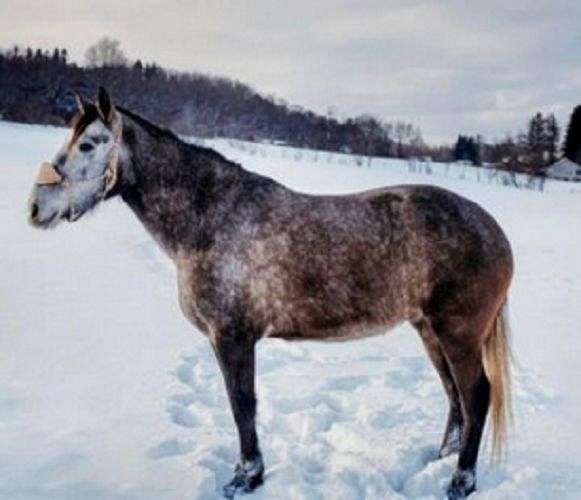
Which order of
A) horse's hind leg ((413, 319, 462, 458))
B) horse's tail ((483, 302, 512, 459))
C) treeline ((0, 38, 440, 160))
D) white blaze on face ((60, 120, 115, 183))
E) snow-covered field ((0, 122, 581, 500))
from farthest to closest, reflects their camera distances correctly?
treeline ((0, 38, 440, 160)) < horse's hind leg ((413, 319, 462, 458)) < horse's tail ((483, 302, 512, 459)) < snow-covered field ((0, 122, 581, 500)) < white blaze on face ((60, 120, 115, 183))

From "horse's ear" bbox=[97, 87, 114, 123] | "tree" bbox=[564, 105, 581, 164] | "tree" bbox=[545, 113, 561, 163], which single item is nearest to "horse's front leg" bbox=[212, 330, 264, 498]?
"horse's ear" bbox=[97, 87, 114, 123]

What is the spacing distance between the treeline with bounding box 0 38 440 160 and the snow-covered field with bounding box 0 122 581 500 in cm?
3885

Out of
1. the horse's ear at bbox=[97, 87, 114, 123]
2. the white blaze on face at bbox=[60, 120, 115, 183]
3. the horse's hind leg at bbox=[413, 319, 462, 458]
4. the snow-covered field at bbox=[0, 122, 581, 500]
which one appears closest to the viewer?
the horse's ear at bbox=[97, 87, 114, 123]

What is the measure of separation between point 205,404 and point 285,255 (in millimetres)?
1605

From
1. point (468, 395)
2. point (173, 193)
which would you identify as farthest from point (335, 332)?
point (173, 193)

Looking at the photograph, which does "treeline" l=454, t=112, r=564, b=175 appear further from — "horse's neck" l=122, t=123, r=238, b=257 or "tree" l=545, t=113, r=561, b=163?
"horse's neck" l=122, t=123, r=238, b=257

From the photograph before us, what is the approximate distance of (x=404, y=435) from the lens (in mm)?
4312

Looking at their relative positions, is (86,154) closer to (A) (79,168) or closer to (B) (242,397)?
(A) (79,168)

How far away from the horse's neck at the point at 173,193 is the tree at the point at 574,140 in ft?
217

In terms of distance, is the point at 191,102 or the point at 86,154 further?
the point at 191,102

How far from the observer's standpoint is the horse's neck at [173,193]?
3691mm

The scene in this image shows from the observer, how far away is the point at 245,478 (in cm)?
362

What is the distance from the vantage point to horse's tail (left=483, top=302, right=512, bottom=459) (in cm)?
379

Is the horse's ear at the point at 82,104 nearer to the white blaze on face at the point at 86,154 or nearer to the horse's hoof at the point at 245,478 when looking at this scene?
the white blaze on face at the point at 86,154
